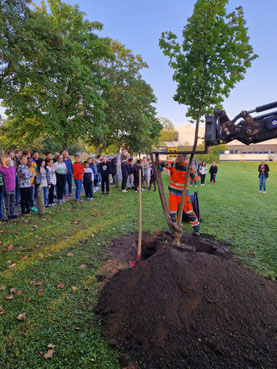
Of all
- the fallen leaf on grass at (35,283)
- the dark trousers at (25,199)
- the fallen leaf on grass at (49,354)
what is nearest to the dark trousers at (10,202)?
the dark trousers at (25,199)

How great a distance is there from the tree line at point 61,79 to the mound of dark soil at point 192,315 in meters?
11.3

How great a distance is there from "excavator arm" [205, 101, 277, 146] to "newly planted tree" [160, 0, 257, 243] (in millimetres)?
392

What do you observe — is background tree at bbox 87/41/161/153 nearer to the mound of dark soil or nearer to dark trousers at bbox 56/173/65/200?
dark trousers at bbox 56/173/65/200

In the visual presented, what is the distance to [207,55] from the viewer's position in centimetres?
408

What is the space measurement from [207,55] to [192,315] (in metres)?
4.31

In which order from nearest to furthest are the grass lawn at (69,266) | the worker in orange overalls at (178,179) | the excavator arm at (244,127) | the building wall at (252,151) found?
the grass lawn at (69,266) < the excavator arm at (244,127) < the worker in orange overalls at (178,179) < the building wall at (252,151)

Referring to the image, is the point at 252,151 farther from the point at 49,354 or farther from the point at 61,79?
the point at 49,354

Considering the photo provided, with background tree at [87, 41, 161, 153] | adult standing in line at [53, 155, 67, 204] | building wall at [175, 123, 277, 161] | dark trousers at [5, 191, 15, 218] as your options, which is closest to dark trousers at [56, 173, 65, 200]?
adult standing in line at [53, 155, 67, 204]

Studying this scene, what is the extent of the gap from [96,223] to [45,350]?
477 centimetres

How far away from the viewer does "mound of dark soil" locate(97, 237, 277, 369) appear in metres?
2.56

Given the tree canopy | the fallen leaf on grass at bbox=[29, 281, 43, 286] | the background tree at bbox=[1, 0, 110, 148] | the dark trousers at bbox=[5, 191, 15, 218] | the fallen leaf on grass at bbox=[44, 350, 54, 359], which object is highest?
the background tree at bbox=[1, 0, 110, 148]

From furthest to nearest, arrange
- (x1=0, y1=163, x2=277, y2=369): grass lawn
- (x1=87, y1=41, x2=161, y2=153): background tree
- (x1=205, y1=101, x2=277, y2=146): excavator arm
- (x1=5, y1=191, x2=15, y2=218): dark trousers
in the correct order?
1. (x1=87, y1=41, x2=161, y2=153): background tree
2. (x1=5, y1=191, x2=15, y2=218): dark trousers
3. (x1=205, y1=101, x2=277, y2=146): excavator arm
4. (x1=0, y1=163, x2=277, y2=369): grass lawn

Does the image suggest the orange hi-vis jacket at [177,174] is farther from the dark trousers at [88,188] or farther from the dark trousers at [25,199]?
the dark trousers at [88,188]

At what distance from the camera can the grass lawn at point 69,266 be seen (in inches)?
106
